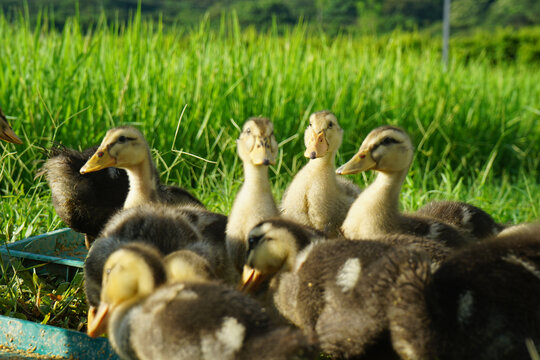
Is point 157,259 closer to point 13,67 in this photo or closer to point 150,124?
point 150,124

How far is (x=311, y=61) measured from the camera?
787cm

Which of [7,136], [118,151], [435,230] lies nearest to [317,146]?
[435,230]

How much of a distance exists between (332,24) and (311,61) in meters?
10.1

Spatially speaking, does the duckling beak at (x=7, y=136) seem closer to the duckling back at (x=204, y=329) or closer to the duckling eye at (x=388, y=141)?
the duckling back at (x=204, y=329)

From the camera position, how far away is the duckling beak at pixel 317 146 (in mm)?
3861

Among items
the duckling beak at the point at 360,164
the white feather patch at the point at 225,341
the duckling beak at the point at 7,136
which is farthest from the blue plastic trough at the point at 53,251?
the white feather patch at the point at 225,341

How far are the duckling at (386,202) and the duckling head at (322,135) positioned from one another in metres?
0.24

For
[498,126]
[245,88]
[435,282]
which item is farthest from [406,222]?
[498,126]

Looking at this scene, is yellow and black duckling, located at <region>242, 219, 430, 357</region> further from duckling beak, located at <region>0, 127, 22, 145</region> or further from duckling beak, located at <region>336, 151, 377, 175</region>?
duckling beak, located at <region>0, 127, 22, 145</region>

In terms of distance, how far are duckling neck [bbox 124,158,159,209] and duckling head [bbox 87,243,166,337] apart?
4.27 ft

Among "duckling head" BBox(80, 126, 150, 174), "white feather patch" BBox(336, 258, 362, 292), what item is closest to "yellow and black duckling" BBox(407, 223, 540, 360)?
"white feather patch" BBox(336, 258, 362, 292)

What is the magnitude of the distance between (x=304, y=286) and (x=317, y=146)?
4.30ft

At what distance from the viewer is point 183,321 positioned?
2.31 m

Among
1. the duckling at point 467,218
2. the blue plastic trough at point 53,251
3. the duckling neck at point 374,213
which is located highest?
the duckling neck at point 374,213
